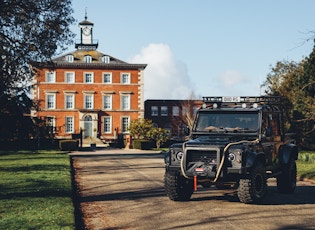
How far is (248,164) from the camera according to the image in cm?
1073

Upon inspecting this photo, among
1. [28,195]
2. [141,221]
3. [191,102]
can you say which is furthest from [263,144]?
[191,102]

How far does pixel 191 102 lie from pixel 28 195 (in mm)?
65298

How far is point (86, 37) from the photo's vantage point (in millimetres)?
74625

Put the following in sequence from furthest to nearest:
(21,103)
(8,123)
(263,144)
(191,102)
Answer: (191,102), (21,103), (8,123), (263,144)

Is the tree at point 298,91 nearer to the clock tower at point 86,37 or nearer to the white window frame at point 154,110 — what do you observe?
the white window frame at point 154,110

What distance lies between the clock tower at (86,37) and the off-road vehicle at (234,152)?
202 ft

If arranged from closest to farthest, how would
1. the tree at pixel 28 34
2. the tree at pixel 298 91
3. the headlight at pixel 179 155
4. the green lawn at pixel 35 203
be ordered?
the green lawn at pixel 35 203 → the headlight at pixel 179 155 → the tree at pixel 28 34 → the tree at pixel 298 91

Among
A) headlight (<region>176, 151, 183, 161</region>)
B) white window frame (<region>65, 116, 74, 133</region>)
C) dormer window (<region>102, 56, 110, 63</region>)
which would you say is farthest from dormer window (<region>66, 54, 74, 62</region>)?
headlight (<region>176, 151, 183, 161</region>)

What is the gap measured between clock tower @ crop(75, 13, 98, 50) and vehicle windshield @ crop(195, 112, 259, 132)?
61.9m

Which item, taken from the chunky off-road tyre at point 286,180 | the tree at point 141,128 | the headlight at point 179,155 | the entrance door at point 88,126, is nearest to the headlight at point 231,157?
the headlight at point 179,155

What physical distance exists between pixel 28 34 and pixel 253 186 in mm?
16699

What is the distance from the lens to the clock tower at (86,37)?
72.9 meters

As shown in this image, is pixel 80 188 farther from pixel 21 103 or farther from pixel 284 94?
pixel 284 94

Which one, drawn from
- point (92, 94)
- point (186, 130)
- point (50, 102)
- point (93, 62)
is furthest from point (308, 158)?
point (50, 102)
